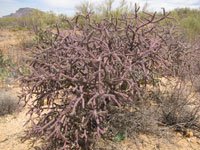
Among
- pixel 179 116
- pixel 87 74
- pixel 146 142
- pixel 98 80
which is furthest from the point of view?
pixel 179 116

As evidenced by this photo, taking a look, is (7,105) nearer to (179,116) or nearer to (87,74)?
(87,74)

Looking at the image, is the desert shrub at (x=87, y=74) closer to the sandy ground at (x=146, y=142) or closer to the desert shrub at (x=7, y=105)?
the sandy ground at (x=146, y=142)

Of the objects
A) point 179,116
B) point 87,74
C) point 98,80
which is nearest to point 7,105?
point 87,74

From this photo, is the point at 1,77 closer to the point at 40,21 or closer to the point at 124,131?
the point at 124,131

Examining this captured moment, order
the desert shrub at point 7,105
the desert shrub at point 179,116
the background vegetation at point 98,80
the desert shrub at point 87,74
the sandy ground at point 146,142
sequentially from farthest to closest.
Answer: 1. the desert shrub at point 7,105
2. the desert shrub at point 179,116
3. the sandy ground at point 146,142
4. the background vegetation at point 98,80
5. the desert shrub at point 87,74

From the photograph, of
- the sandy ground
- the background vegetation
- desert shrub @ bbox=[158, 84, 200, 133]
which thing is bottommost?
the sandy ground

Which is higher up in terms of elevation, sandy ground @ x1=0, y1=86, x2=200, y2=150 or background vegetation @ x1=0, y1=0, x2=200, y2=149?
background vegetation @ x1=0, y1=0, x2=200, y2=149

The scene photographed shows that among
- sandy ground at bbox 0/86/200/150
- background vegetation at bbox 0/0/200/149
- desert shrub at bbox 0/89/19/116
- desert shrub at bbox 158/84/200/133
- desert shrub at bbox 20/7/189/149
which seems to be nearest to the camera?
desert shrub at bbox 20/7/189/149

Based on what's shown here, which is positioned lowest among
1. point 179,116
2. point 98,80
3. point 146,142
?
point 146,142

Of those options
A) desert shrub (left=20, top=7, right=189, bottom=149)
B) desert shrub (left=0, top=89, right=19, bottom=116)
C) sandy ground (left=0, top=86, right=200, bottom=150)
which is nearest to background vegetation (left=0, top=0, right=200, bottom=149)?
desert shrub (left=20, top=7, right=189, bottom=149)

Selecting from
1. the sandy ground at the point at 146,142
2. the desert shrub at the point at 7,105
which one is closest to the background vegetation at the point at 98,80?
the sandy ground at the point at 146,142

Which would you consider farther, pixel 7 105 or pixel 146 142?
pixel 7 105

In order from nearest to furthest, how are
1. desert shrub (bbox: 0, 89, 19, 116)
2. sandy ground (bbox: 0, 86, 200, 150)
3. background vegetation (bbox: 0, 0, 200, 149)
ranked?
background vegetation (bbox: 0, 0, 200, 149)
sandy ground (bbox: 0, 86, 200, 150)
desert shrub (bbox: 0, 89, 19, 116)

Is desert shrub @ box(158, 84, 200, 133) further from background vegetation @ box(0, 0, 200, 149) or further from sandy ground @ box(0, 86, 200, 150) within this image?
sandy ground @ box(0, 86, 200, 150)
